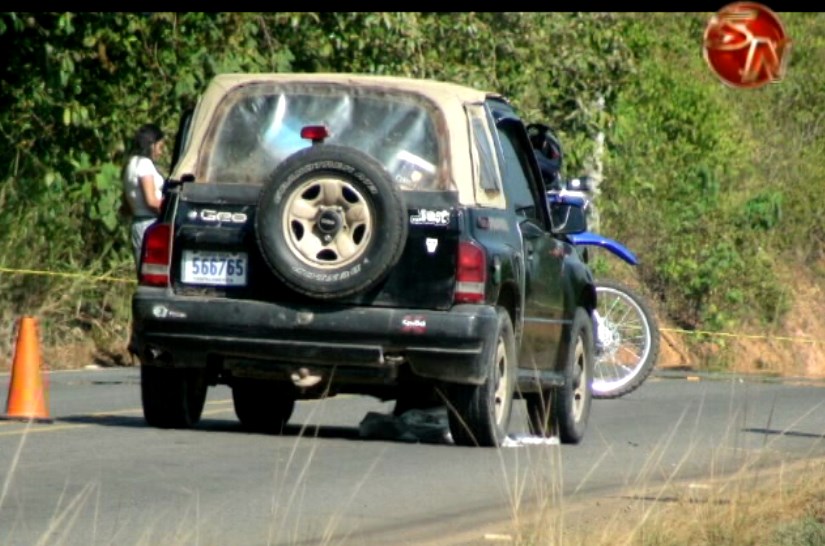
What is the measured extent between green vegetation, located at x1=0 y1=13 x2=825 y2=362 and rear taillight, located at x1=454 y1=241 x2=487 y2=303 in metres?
9.09

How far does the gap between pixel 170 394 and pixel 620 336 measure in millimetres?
5260

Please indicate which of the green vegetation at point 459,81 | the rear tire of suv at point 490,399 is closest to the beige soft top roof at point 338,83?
the rear tire of suv at point 490,399

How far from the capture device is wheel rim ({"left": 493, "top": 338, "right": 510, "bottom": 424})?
440 inches

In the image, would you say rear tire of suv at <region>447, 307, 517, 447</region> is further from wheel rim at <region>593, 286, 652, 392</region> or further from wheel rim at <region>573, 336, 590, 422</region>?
wheel rim at <region>593, 286, 652, 392</region>

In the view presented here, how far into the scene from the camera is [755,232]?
2870 centimetres

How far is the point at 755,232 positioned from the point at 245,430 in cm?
1759

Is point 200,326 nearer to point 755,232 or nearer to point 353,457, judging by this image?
point 353,457

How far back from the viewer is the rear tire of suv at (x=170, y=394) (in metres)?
11.4

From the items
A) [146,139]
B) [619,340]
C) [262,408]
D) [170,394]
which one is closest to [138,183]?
[146,139]

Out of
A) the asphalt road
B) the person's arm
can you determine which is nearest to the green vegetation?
the person's arm

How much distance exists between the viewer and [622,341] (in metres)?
15.9

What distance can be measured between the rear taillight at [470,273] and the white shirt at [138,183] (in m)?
4.91

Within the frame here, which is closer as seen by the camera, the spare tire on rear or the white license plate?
the spare tire on rear

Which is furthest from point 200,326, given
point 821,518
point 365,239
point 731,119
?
point 731,119
